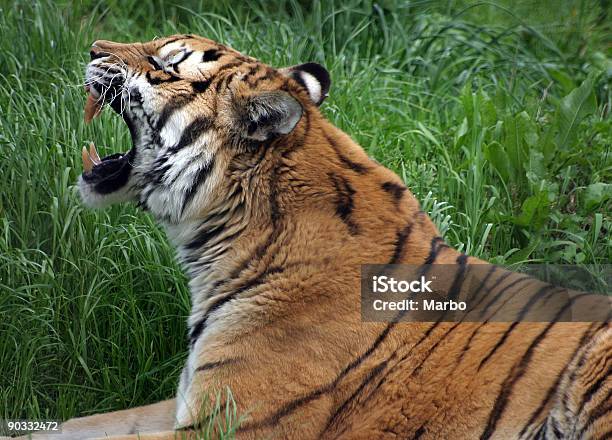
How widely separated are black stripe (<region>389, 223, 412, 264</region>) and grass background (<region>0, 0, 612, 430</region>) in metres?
1.13

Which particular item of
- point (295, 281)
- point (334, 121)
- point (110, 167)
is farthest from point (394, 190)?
point (334, 121)

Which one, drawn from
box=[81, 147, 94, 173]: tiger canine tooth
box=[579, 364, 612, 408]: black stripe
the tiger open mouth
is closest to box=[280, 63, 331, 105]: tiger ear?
the tiger open mouth

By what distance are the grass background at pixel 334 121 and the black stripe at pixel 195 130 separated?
0.94m

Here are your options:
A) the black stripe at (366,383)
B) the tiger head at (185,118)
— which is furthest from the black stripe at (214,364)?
the tiger head at (185,118)

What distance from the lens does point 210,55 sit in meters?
3.60

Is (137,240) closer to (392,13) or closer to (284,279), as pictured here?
(284,279)

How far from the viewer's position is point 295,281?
330 cm

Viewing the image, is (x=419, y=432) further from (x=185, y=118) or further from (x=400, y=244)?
(x=185, y=118)

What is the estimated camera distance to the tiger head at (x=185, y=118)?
3.41 metres

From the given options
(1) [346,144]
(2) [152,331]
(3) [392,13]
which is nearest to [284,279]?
(1) [346,144]

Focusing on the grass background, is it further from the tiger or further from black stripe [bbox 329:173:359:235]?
black stripe [bbox 329:173:359:235]

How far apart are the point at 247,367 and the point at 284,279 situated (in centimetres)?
32

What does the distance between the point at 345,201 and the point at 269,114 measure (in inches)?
Answer: 15.0

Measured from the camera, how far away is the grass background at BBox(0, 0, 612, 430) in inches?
165
